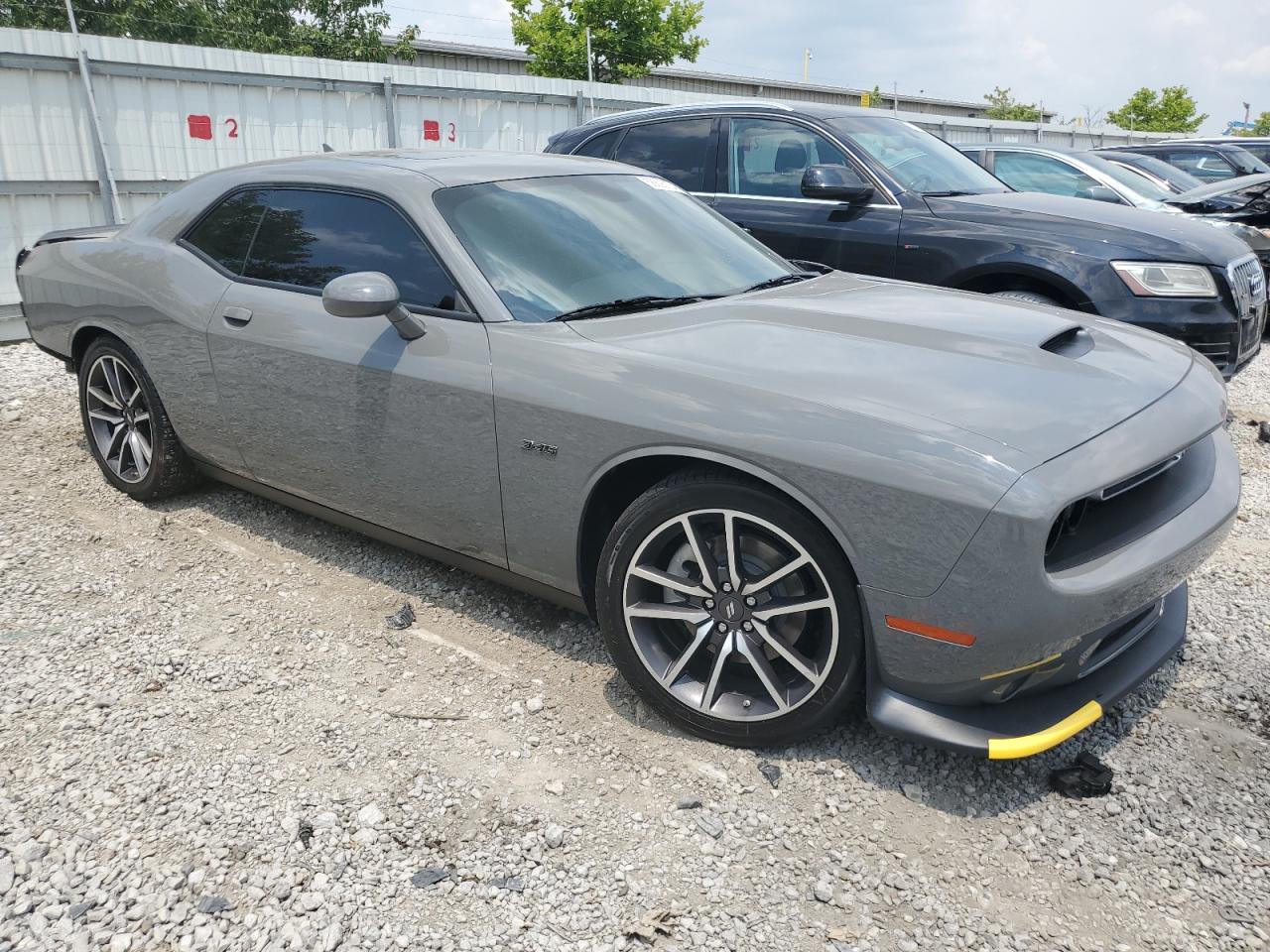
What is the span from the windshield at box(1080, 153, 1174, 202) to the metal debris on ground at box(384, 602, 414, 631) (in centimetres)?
818

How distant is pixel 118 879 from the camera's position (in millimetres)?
2236

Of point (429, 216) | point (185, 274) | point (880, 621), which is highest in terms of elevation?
point (429, 216)

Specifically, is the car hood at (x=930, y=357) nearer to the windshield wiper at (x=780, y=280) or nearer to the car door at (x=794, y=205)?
the windshield wiper at (x=780, y=280)

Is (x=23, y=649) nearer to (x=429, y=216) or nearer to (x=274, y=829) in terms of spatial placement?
(x=274, y=829)

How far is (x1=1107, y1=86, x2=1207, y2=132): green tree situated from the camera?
2102 inches

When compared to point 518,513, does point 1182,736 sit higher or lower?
lower

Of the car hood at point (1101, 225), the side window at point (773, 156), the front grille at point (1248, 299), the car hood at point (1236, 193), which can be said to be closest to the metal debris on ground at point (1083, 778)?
the car hood at point (1101, 225)

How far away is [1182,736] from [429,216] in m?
2.83

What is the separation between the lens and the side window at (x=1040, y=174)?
8977 millimetres

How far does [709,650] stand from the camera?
2758 mm

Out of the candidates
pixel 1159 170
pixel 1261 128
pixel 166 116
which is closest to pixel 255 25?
pixel 166 116

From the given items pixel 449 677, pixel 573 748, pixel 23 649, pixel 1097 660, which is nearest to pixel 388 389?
pixel 449 677

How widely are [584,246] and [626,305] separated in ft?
1.03

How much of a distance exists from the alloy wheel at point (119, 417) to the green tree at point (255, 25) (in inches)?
1105
